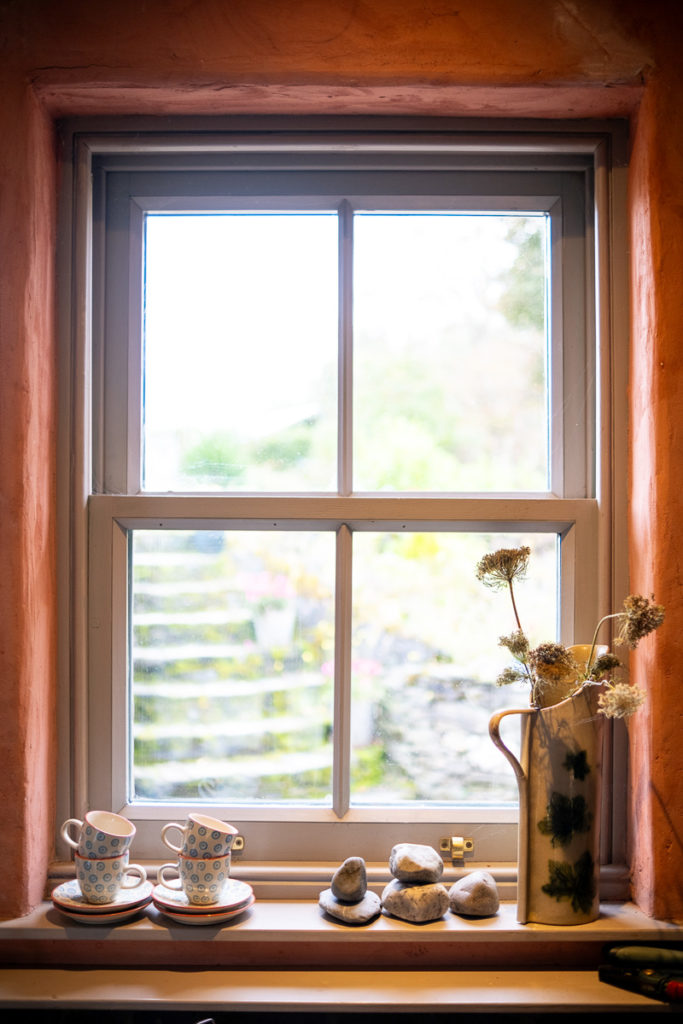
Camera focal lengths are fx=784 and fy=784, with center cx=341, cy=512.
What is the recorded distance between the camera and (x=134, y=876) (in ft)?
4.96

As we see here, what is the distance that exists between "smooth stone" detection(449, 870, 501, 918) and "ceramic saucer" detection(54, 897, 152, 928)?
0.57 metres

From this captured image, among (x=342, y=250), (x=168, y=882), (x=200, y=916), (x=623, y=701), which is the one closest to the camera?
(x=623, y=701)

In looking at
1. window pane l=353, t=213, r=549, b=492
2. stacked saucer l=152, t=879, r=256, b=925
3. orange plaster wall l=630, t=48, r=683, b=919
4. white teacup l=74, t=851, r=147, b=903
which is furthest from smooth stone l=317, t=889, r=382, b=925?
window pane l=353, t=213, r=549, b=492

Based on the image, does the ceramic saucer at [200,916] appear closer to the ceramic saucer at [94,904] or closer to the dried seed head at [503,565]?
the ceramic saucer at [94,904]

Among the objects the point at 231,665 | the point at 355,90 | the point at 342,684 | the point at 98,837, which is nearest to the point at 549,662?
the point at 342,684

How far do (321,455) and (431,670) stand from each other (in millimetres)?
493

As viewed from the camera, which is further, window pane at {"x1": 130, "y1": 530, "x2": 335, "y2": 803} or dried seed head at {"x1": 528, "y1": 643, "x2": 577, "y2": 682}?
window pane at {"x1": 130, "y1": 530, "x2": 335, "y2": 803}

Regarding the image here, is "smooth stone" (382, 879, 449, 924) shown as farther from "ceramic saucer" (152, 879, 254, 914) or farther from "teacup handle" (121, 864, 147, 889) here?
"teacup handle" (121, 864, 147, 889)

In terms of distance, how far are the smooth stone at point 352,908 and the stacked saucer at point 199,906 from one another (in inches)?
5.5

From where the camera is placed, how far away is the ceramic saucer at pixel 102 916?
1360 mm

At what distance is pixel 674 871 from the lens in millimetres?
1392

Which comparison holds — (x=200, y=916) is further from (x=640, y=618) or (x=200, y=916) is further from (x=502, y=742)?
(x=640, y=618)

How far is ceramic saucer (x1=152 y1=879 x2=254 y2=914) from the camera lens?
4.46ft

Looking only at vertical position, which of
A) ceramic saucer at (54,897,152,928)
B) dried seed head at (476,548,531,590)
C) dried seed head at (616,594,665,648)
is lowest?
ceramic saucer at (54,897,152,928)
